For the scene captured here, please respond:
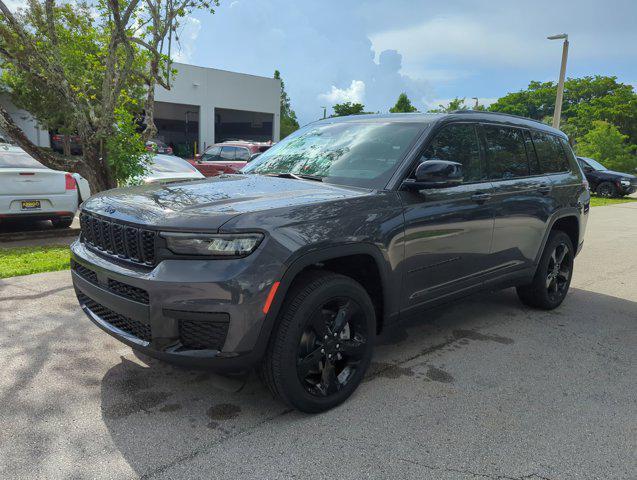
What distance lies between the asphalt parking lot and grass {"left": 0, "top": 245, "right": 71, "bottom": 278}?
4.63ft

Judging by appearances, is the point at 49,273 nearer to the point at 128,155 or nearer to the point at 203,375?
the point at 128,155

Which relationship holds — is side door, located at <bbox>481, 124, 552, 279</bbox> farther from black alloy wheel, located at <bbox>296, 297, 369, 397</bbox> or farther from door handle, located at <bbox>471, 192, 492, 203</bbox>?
black alloy wheel, located at <bbox>296, 297, 369, 397</bbox>

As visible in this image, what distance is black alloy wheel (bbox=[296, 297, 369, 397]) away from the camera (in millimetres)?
3004

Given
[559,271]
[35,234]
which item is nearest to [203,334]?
[559,271]

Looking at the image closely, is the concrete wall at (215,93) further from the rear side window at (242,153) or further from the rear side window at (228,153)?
the rear side window at (242,153)

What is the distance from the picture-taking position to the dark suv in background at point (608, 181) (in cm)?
2139

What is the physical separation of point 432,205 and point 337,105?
2321 inches

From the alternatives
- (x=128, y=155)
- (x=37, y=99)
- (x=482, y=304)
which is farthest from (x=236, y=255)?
(x=37, y=99)

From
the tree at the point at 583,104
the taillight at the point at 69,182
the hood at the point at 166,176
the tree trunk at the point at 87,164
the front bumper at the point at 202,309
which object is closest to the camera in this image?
the front bumper at the point at 202,309

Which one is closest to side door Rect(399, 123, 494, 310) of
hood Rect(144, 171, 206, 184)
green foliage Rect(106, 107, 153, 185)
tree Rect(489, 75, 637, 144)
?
green foliage Rect(106, 107, 153, 185)

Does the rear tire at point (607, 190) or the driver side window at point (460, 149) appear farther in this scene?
the rear tire at point (607, 190)

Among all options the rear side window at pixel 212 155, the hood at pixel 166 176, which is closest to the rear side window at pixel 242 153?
the rear side window at pixel 212 155

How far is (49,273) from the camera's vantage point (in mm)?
6070

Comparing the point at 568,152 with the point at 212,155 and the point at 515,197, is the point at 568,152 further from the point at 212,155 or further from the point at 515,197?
the point at 212,155
